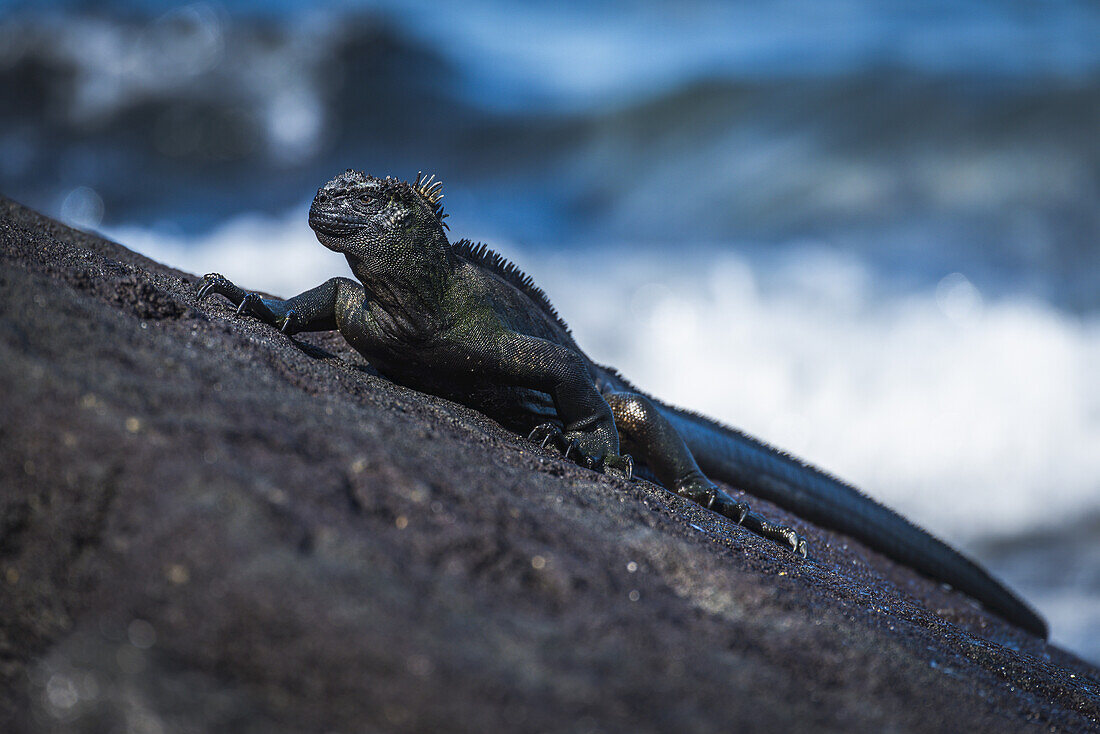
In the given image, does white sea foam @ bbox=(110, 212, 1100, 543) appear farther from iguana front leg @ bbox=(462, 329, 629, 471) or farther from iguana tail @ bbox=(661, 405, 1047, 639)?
iguana front leg @ bbox=(462, 329, 629, 471)

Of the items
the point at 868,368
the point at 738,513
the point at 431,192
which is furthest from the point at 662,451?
the point at 868,368

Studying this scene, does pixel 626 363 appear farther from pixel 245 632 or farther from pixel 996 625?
pixel 245 632

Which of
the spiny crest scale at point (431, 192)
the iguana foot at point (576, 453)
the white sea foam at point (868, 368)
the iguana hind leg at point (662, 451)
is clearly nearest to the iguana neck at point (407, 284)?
the spiny crest scale at point (431, 192)

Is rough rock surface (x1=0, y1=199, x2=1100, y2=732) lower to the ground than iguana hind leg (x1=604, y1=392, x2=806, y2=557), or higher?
lower

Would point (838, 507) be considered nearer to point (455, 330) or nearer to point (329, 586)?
point (455, 330)

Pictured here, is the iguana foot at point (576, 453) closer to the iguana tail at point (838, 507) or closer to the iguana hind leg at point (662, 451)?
the iguana hind leg at point (662, 451)

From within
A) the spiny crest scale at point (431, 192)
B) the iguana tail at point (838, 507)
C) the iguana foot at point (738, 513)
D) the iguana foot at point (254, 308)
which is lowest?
the iguana foot at point (254, 308)

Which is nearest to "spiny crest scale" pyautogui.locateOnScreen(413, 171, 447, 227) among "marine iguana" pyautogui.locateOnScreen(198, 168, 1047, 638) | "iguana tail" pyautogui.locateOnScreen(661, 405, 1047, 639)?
"marine iguana" pyautogui.locateOnScreen(198, 168, 1047, 638)
